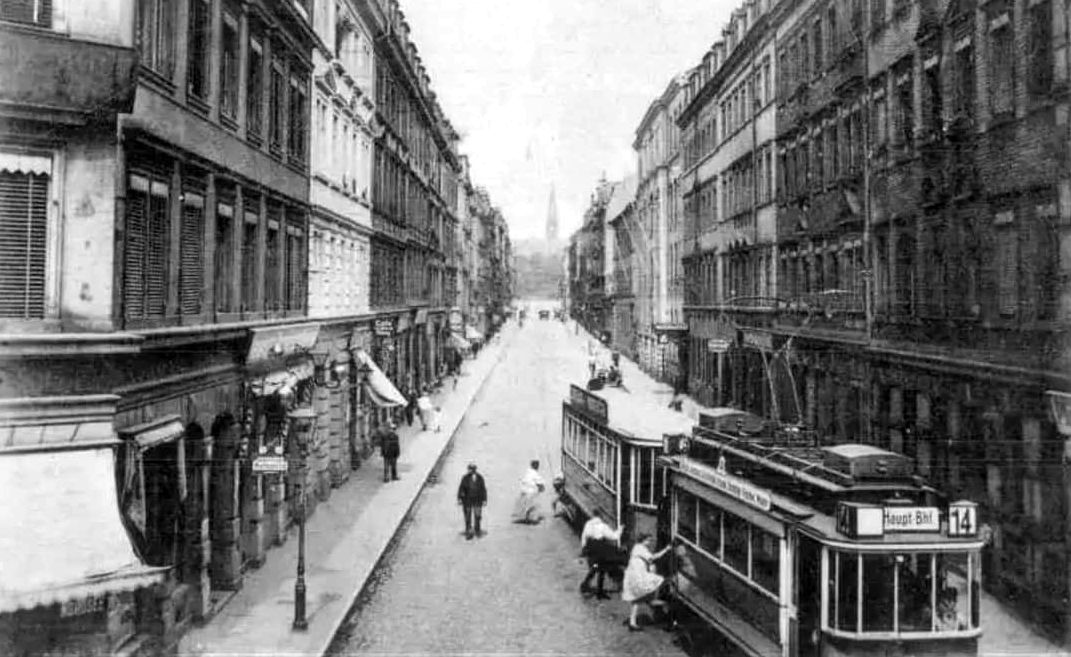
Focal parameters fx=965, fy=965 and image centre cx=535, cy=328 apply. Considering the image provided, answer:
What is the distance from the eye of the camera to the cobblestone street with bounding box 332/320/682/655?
14.0m

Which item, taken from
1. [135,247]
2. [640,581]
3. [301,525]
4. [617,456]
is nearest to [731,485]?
[640,581]

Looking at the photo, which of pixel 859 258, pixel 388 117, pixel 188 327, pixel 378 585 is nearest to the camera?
pixel 188 327

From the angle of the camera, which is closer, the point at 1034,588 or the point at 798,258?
the point at 1034,588

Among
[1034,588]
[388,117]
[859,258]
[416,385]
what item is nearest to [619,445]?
[1034,588]

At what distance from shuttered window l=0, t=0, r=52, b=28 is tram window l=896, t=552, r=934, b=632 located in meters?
10.9

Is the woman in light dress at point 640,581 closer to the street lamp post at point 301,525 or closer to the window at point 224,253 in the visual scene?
the street lamp post at point 301,525

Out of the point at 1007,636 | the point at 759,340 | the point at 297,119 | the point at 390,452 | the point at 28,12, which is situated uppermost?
the point at 297,119

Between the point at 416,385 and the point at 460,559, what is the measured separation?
2723cm

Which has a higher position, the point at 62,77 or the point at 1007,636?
the point at 62,77

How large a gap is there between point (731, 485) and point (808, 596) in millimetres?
2290

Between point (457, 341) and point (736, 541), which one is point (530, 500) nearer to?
point (736, 541)

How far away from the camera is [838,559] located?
10.2 meters

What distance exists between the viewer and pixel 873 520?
1009 cm

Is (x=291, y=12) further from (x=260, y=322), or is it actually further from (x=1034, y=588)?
(x=1034, y=588)
